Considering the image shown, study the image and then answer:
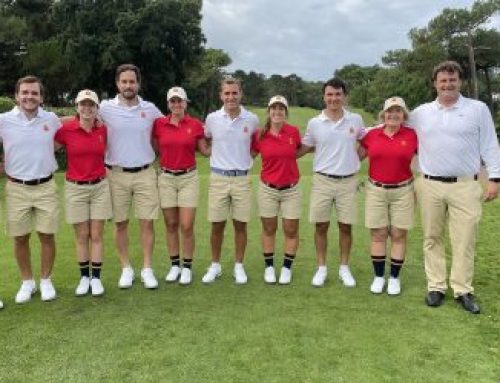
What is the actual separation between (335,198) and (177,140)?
1.68m

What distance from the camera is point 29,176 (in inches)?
219

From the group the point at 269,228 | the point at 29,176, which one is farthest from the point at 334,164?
the point at 29,176

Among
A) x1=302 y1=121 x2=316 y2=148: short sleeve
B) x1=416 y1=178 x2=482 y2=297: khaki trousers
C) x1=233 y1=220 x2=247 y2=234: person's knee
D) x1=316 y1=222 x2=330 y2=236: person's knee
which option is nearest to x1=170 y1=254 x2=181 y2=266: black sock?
x1=233 y1=220 x2=247 y2=234: person's knee

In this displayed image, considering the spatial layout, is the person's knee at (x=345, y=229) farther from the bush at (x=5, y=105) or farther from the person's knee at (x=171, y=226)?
the bush at (x=5, y=105)

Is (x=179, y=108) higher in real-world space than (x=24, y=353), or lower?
higher

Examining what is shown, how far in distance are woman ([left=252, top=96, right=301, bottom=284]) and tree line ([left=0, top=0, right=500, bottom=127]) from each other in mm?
32563

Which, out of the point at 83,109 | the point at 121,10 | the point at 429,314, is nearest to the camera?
the point at 429,314

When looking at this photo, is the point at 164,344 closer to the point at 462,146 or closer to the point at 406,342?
the point at 406,342

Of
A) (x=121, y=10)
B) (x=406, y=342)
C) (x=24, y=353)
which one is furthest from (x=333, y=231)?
(x=121, y=10)

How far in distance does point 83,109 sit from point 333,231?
4.67 m

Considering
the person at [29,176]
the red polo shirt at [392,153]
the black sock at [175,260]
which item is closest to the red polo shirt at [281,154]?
the red polo shirt at [392,153]

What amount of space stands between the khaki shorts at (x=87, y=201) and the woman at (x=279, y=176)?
154 centimetres

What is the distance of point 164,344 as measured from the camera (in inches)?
180

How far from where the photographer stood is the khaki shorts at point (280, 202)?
6.15 m
